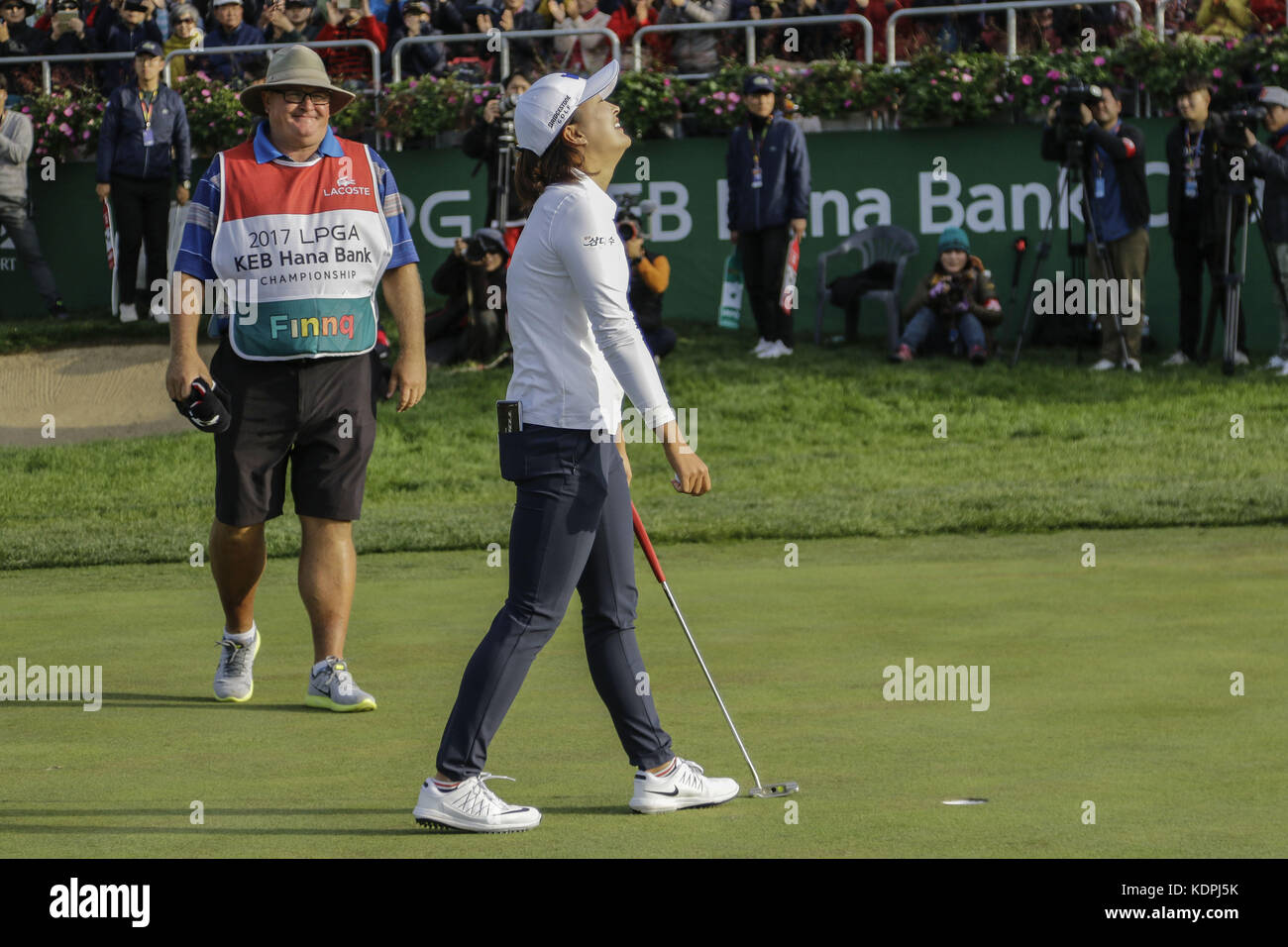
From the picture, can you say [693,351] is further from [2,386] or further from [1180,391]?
[2,386]

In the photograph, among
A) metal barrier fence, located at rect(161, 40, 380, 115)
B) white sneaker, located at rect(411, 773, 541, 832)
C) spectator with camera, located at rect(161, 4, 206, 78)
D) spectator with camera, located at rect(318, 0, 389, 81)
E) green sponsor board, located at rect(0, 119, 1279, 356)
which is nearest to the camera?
white sneaker, located at rect(411, 773, 541, 832)

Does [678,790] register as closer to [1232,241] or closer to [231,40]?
[1232,241]

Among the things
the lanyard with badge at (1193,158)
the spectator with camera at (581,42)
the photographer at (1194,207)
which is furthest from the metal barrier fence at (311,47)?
the lanyard with badge at (1193,158)

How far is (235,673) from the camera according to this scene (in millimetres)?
6969

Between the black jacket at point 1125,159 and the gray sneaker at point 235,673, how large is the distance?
11.0 metres

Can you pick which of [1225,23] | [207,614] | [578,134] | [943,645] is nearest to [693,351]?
[1225,23]

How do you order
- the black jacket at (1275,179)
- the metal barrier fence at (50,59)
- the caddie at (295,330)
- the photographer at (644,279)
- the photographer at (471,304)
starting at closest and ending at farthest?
the caddie at (295,330) → the black jacket at (1275,179) → the photographer at (644,279) → the photographer at (471,304) → the metal barrier fence at (50,59)

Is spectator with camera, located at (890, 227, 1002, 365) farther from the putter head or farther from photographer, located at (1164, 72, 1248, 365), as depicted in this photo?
the putter head

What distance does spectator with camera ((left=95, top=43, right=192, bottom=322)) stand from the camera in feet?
60.8

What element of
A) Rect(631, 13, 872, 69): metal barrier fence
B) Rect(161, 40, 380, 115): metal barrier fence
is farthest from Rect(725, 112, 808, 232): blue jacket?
Rect(161, 40, 380, 115): metal barrier fence

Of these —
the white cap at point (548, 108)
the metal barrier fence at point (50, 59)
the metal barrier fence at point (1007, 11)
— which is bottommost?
the white cap at point (548, 108)

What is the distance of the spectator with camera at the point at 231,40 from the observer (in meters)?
20.4

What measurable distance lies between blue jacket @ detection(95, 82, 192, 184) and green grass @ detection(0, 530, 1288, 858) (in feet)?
30.7

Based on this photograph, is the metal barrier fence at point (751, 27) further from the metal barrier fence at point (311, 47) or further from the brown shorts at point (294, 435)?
the brown shorts at point (294, 435)
